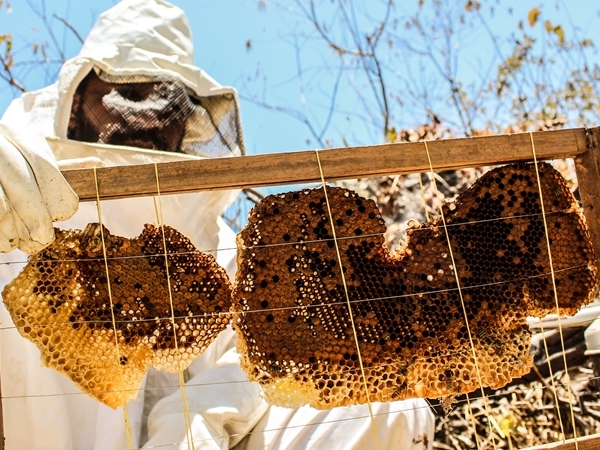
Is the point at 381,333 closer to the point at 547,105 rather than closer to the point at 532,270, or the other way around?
the point at 532,270

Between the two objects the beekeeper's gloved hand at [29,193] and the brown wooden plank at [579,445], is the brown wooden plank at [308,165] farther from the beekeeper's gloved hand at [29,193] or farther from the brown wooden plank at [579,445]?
the brown wooden plank at [579,445]

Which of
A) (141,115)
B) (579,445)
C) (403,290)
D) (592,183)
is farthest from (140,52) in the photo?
(579,445)

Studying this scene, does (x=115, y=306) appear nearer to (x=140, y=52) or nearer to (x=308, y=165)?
(x=308, y=165)

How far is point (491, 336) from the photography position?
5.90 ft

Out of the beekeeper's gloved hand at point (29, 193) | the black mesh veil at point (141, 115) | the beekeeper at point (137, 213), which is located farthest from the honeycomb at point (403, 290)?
the black mesh veil at point (141, 115)

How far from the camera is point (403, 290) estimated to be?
1.82m

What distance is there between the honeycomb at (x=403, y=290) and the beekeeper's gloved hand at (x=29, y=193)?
46 centimetres

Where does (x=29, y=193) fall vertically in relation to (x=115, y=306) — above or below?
above

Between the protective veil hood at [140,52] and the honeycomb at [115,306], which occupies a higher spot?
the protective veil hood at [140,52]

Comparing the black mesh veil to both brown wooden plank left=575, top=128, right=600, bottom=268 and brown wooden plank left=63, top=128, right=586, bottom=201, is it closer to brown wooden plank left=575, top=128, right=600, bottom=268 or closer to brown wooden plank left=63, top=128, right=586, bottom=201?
brown wooden plank left=63, top=128, right=586, bottom=201

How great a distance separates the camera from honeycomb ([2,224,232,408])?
5.59 ft

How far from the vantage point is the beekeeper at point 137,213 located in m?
1.60

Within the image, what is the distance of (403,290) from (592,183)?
0.60m

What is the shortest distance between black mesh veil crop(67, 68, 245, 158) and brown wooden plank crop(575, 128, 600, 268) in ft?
5.81
